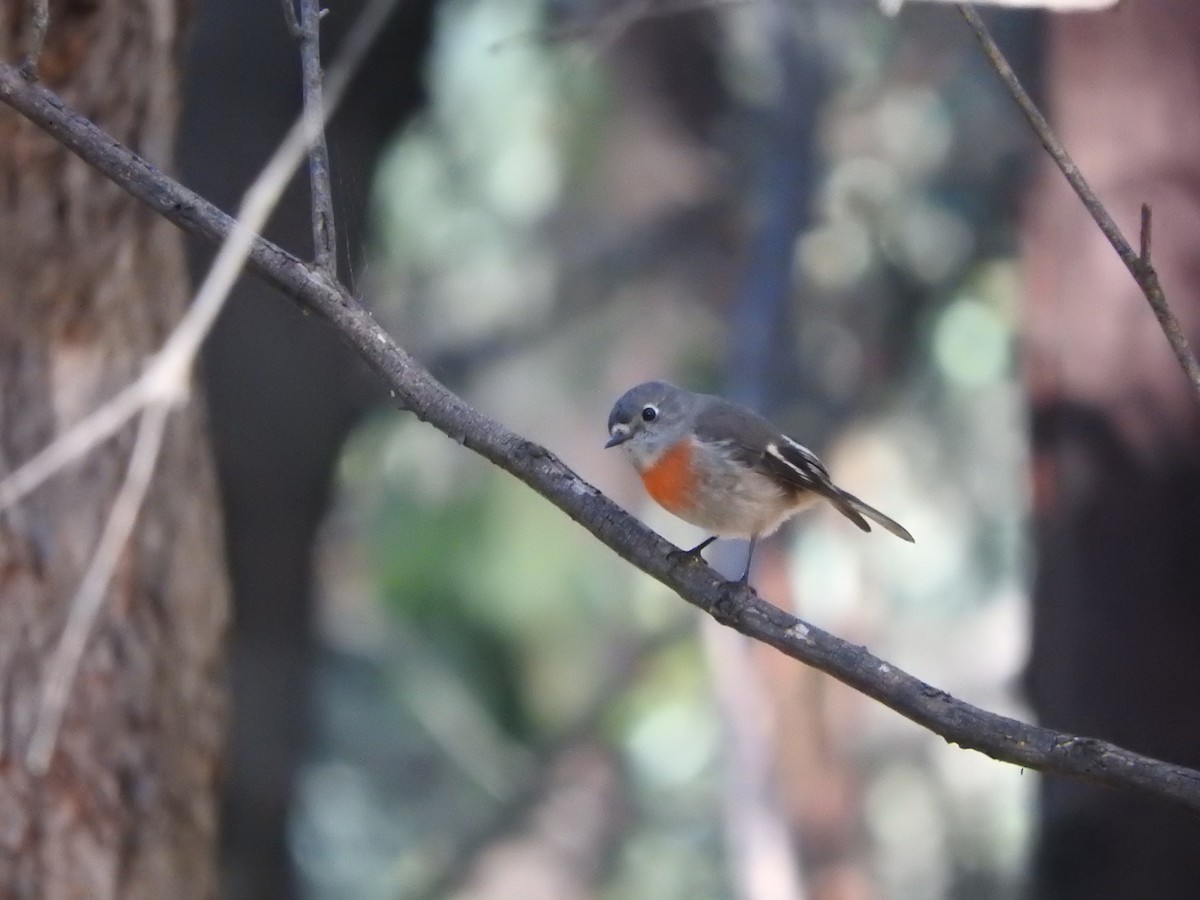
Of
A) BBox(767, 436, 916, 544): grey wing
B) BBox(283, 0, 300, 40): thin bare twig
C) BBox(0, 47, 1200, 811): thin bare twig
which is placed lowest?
BBox(0, 47, 1200, 811): thin bare twig

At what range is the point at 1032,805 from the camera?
4.77 metres

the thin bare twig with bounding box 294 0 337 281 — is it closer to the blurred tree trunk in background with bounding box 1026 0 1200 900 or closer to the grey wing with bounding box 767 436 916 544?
the grey wing with bounding box 767 436 916 544

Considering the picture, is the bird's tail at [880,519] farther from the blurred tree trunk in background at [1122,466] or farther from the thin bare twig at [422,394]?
the blurred tree trunk in background at [1122,466]

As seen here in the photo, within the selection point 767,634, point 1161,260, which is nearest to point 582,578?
point 1161,260

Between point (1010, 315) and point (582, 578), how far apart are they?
244 cm

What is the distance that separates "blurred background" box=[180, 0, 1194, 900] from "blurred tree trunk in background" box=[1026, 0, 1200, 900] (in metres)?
1.64

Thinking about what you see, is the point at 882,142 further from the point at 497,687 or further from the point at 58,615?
the point at 58,615

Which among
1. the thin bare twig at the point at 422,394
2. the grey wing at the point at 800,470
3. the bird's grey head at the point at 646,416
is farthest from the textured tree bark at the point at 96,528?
the grey wing at the point at 800,470

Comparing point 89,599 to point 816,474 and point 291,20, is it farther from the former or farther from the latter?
point 816,474

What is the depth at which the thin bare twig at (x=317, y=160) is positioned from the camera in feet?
7.32

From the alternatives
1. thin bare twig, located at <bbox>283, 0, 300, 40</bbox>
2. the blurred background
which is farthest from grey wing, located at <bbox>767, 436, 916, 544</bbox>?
the blurred background

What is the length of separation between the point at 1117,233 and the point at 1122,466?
105 inches

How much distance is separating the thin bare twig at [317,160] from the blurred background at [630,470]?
3.68 meters

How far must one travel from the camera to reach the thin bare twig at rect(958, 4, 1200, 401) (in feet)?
6.07
